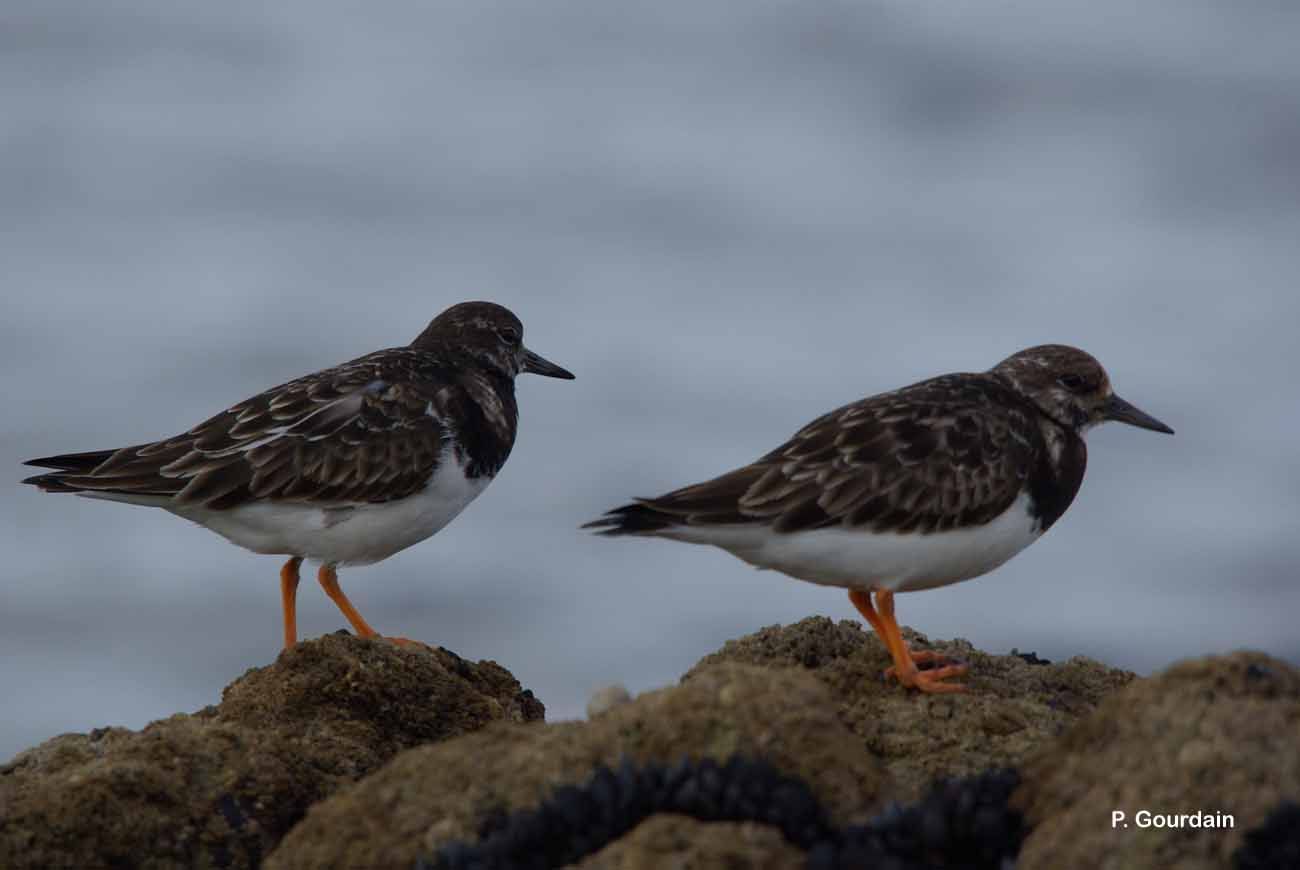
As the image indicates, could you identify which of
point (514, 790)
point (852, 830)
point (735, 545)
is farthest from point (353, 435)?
point (852, 830)

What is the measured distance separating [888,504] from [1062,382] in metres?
1.93

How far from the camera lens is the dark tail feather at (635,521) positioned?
29.1 feet

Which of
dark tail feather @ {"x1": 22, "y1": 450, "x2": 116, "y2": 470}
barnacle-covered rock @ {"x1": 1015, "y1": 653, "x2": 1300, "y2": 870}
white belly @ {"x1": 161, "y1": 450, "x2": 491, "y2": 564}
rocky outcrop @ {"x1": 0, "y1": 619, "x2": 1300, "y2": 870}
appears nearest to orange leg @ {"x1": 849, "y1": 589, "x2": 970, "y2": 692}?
rocky outcrop @ {"x1": 0, "y1": 619, "x2": 1300, "y2": 870}

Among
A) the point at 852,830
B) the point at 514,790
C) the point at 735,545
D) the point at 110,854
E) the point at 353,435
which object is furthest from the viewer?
the point at 353,435

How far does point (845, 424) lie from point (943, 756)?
2.50 meters

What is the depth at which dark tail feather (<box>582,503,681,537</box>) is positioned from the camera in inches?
349

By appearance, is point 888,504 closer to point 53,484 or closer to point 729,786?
point 729,786

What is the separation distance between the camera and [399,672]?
30.7 feet

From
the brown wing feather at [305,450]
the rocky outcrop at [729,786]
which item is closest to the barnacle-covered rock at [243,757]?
the rocky outcrop at [729,786]

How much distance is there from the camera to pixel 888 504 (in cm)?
898

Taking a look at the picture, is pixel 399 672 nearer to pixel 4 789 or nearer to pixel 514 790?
pixel 4 789

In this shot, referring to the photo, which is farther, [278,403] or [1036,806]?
[278,403]

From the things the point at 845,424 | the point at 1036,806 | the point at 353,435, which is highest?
the point at 353,435

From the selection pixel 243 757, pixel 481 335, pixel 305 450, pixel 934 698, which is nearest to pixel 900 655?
pixel 934 698
